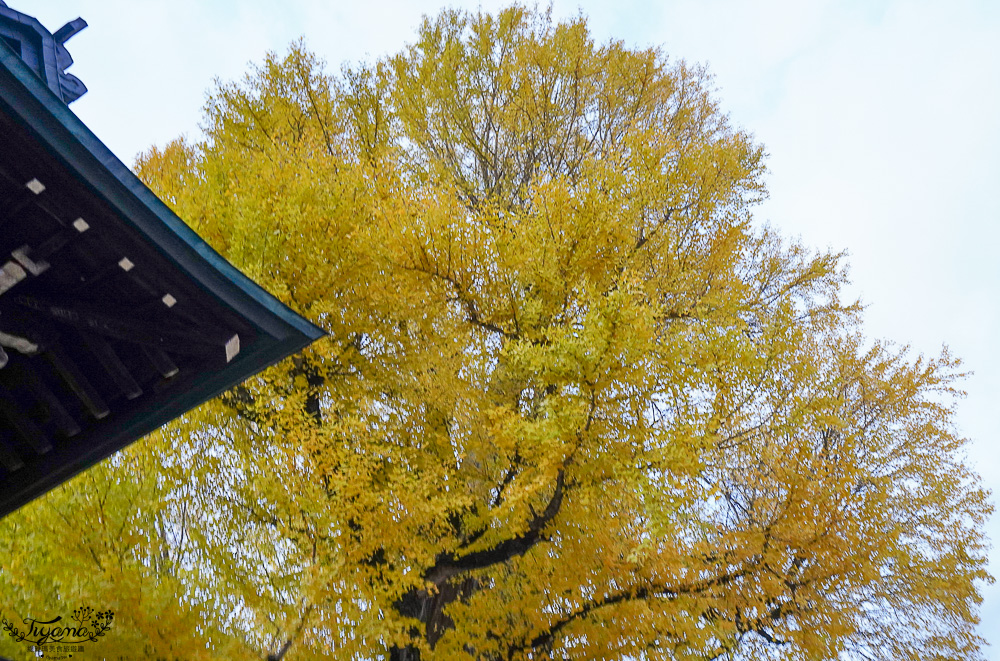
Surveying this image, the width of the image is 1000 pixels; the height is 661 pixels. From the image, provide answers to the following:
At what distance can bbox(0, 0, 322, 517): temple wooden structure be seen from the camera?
9.68ft

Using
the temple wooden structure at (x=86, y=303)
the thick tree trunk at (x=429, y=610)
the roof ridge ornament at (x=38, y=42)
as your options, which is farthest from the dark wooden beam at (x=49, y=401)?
the thick tree trunk at (x=429, y=610)

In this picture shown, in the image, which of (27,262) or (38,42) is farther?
(38,42)

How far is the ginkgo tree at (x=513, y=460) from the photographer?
516 centimetres

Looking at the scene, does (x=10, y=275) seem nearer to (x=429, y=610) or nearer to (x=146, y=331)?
(x=146, y=331)

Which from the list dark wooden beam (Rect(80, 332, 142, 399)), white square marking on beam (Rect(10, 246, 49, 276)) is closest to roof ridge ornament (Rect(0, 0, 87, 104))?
white square marking on beam (Rect(10, 246, 49, 276))

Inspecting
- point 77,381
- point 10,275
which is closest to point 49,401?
point 77,381

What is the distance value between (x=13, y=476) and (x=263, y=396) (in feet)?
8.82

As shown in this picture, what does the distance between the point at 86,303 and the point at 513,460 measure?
3.77 metres

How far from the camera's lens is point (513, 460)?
603 cm

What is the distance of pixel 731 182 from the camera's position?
8.15 metres

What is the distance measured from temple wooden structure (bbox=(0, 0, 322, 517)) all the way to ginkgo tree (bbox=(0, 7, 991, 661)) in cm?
153

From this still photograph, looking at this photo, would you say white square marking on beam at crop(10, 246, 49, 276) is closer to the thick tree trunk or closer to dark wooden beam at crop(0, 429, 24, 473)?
dark wooden beam at crop(0, 429, 24, 473)

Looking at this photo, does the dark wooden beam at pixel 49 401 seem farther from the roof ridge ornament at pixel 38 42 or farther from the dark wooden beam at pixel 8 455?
the roof ridge ornament at pixel 38 42

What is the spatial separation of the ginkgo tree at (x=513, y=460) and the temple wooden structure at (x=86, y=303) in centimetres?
153
